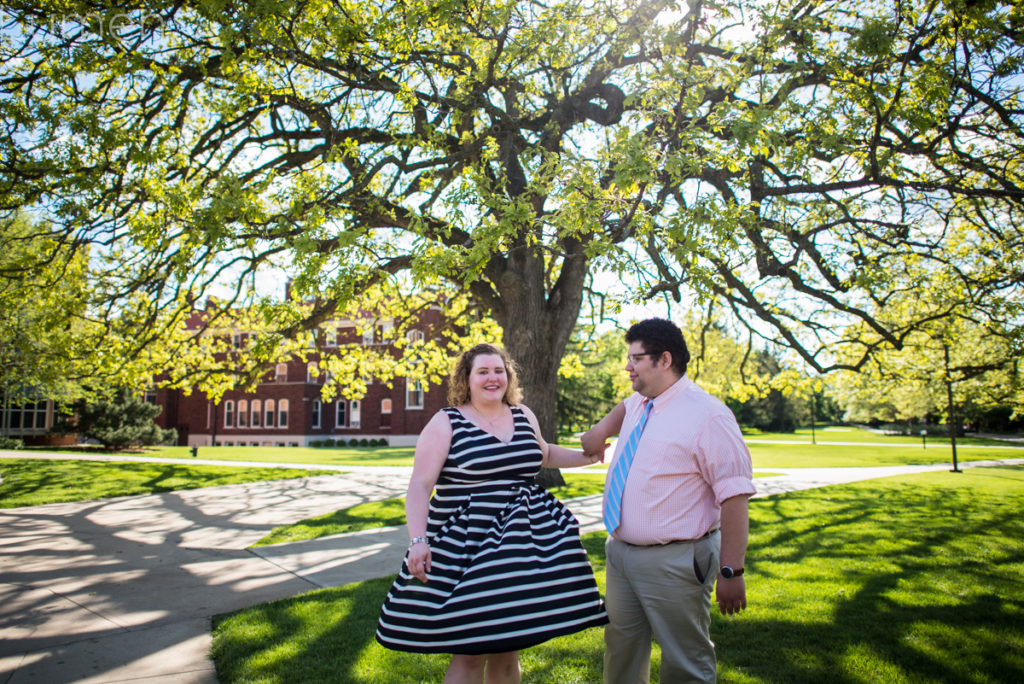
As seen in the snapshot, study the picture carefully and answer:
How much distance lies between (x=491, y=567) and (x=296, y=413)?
1832 inches

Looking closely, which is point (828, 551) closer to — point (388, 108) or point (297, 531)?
point (297, 531)

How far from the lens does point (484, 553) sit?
2932 millimetres

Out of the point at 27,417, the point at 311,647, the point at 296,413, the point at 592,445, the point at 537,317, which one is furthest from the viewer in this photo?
the point at 296,413

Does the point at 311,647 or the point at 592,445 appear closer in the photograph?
the point at 592,445

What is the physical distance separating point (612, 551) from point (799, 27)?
6373 millimetres

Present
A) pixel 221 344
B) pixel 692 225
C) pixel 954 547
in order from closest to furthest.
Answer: pixel 692 225, pixel 954 547, pixel 221 344

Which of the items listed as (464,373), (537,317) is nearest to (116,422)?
(537,317)

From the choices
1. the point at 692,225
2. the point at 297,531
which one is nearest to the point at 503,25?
the point at 692,225

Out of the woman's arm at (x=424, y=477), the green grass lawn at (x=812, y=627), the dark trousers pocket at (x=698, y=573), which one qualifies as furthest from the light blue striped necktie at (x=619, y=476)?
the green grass lawn at (x=812, y=627)

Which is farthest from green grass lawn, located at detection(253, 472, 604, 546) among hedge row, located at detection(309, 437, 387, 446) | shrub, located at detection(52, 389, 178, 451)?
hedge row, located at detection(309, 437, 387, 446)

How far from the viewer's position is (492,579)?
2867 millimetres

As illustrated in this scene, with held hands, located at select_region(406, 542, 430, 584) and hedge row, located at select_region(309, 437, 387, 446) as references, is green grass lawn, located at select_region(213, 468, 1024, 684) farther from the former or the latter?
hedge row, located at select_region(309, 437, 387, 446)

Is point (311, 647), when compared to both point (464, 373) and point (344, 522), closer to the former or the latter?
point (464, 373)

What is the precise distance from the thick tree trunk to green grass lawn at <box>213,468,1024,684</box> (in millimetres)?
2725
